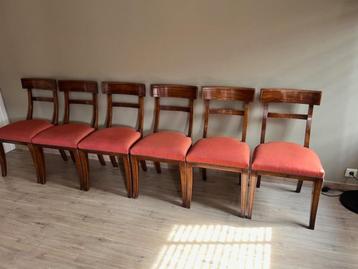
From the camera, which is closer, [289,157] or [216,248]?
[216,248]

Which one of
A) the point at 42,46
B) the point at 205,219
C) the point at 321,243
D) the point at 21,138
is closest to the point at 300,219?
the point at 321,243

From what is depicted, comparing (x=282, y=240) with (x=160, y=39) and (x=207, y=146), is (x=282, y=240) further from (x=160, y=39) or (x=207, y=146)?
(x=160, y=39)

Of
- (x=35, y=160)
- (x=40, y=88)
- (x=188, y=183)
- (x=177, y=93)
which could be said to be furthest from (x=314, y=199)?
(x=40, y=88)

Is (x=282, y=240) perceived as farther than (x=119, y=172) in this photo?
No

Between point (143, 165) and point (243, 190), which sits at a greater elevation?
point (243, 190)

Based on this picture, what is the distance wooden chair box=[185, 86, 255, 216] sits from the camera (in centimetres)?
210

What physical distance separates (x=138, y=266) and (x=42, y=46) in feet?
7.36

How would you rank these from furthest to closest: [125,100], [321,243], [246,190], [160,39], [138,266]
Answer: [125,100] → [160,39] → [246,190] → [321,243] → [138,266]

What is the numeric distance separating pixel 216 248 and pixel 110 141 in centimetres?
113

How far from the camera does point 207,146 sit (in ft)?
7.32

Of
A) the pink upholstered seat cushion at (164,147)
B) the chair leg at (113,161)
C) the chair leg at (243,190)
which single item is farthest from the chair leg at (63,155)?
the chair leg at (243,190)

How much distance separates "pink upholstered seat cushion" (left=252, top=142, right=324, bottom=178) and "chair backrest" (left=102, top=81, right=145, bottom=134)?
1.09 m

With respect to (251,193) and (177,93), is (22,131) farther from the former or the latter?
(251,193)

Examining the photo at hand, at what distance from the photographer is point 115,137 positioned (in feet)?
7.98
